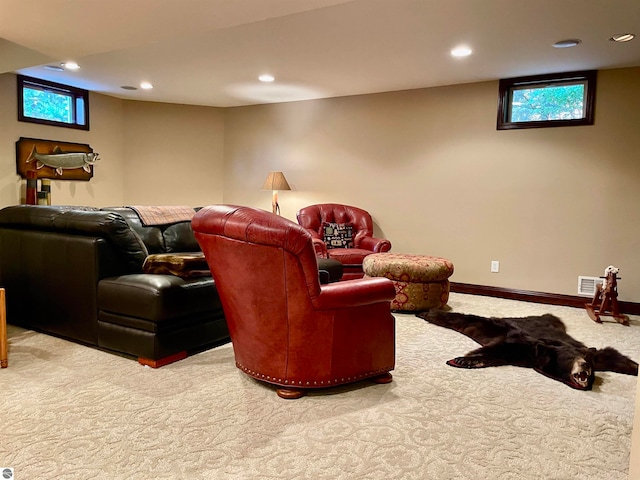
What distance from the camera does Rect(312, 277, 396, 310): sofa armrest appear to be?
89.7 inches

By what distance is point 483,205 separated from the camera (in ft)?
17.4

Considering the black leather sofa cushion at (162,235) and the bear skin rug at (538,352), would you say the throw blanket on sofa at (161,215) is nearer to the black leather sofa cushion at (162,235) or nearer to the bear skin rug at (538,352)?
the black leather sofa cushion at (162,235)

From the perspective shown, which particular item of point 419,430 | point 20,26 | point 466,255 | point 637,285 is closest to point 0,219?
point 20,26

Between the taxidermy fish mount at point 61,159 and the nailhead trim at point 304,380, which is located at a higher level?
the taxidermy fish mount at point 61,159

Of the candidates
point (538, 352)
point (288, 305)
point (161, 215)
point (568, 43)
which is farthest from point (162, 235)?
point (568, 43)

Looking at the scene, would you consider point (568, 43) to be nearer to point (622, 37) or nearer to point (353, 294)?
point (622, 37)

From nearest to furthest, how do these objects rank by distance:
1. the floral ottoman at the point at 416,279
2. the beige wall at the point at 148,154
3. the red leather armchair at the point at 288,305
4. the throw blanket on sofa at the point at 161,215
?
the red leather armchair at the point at 288,305, the throw blanket on sofa at the point at 161,215, the floral ottoman at the point at 416,279, the beige wall at the point at 148,154

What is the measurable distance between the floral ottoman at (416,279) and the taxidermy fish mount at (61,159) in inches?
159

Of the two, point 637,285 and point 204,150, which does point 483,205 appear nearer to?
point 637,285

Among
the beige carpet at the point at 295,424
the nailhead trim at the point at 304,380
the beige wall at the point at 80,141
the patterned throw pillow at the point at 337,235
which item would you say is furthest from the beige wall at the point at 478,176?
the nailhead trim at the point at 304,380

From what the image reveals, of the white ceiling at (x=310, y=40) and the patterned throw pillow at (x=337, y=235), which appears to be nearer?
the white ceiling at (x=310, y=40)

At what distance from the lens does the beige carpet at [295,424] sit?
5.79 ft

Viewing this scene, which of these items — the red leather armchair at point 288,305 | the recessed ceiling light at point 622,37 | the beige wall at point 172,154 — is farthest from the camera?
the beige wall at point 172,154

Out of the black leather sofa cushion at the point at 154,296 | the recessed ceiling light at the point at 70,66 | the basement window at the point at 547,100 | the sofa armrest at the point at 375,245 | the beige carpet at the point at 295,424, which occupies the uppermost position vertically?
the recessed ceiling light at the point at 70,66
